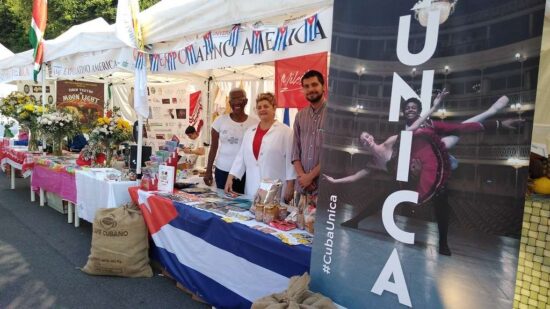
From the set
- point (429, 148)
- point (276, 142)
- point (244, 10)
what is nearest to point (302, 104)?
point (276, 142)

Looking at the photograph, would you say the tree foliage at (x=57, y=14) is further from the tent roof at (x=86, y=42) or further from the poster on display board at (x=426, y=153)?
the poster on display board at (x=426, y=153)

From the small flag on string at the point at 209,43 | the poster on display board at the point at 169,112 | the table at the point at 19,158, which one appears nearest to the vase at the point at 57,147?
the table at the point at 19,158

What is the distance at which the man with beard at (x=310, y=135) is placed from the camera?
8.04 ft

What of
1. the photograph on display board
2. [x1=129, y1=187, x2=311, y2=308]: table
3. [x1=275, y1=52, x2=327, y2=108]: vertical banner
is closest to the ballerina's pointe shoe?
[x1=129, y1=187, x2=311, y2=308]: table

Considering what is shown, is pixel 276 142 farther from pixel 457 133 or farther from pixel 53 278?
pixel 53 278

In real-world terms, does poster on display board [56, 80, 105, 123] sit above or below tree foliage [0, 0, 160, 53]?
below

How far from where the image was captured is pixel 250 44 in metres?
2.52

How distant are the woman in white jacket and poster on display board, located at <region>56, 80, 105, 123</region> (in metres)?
7.09

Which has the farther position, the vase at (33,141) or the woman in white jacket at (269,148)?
the vase at (33,141)

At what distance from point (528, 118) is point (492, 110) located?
0.10 m

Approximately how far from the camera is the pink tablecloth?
163 inches

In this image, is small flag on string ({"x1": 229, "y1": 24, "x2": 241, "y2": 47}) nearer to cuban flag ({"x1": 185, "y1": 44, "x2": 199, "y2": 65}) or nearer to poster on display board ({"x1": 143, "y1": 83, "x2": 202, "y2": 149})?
cuban flag ({"x1": 185, "y1": 44, "x2": 199, "y2": 65})

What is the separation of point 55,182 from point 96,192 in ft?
4.37

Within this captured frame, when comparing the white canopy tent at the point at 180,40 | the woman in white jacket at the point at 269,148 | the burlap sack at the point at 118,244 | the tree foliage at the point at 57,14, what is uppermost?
the tree foliage at the point at 57,14
